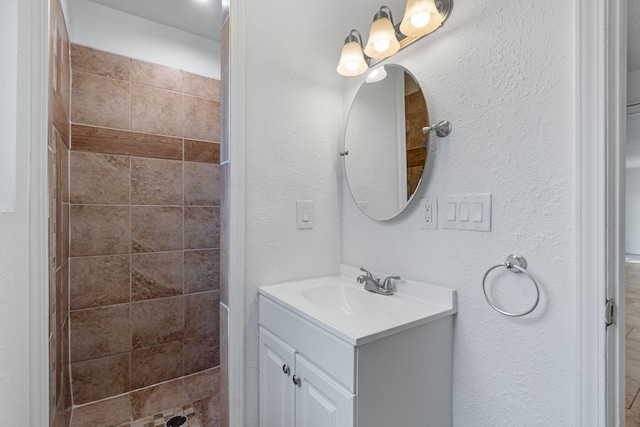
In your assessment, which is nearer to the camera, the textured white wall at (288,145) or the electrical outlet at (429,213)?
the electrical outlet at (429,213)

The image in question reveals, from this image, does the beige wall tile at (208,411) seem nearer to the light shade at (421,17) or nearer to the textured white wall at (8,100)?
the textured white wall at (8,100)

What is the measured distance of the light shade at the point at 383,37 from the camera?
47.5 inches

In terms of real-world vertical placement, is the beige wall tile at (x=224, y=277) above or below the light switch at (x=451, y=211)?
below

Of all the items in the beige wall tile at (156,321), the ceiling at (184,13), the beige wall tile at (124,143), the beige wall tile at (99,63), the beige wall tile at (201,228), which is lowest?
the beige wall tile at (156,321)

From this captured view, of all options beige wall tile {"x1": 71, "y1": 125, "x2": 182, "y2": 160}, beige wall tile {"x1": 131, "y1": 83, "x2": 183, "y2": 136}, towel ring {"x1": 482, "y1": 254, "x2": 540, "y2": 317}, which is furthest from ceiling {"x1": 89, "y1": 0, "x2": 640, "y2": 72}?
towel ring {"x1": 482, "y1": 254, "x2": 540, "y2": 317}

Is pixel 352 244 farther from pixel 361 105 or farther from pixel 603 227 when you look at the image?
pixel 603 227

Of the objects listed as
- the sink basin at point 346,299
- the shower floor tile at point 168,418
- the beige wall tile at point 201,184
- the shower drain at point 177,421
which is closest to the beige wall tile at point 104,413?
the shower floor tile at point 168,418

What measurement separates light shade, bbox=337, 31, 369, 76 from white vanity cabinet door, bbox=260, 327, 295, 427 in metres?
1.22

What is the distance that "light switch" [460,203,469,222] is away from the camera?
3.37ft

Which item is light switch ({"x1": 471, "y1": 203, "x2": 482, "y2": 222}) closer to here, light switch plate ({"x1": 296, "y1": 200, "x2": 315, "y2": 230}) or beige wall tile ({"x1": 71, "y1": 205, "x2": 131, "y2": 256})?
light switch plate ({"x1": 296, "y1": 200, "x2": 315, "y2": 230})

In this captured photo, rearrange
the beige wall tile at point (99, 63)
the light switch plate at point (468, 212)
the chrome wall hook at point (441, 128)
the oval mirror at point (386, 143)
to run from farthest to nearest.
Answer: the beige wall tile at point (99, 63), the oval mirror at point (386, 143), the chrome wall hook at point (441, 128), the light switch plate at point (468, 212)

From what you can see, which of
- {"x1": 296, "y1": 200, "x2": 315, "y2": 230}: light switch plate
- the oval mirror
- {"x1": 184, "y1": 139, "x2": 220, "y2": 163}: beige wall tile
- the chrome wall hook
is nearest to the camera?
the chrome wall hook

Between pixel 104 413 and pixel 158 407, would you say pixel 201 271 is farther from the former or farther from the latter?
pixel 104 413

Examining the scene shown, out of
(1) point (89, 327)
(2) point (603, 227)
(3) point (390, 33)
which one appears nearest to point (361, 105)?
(3) point (390, 33)
